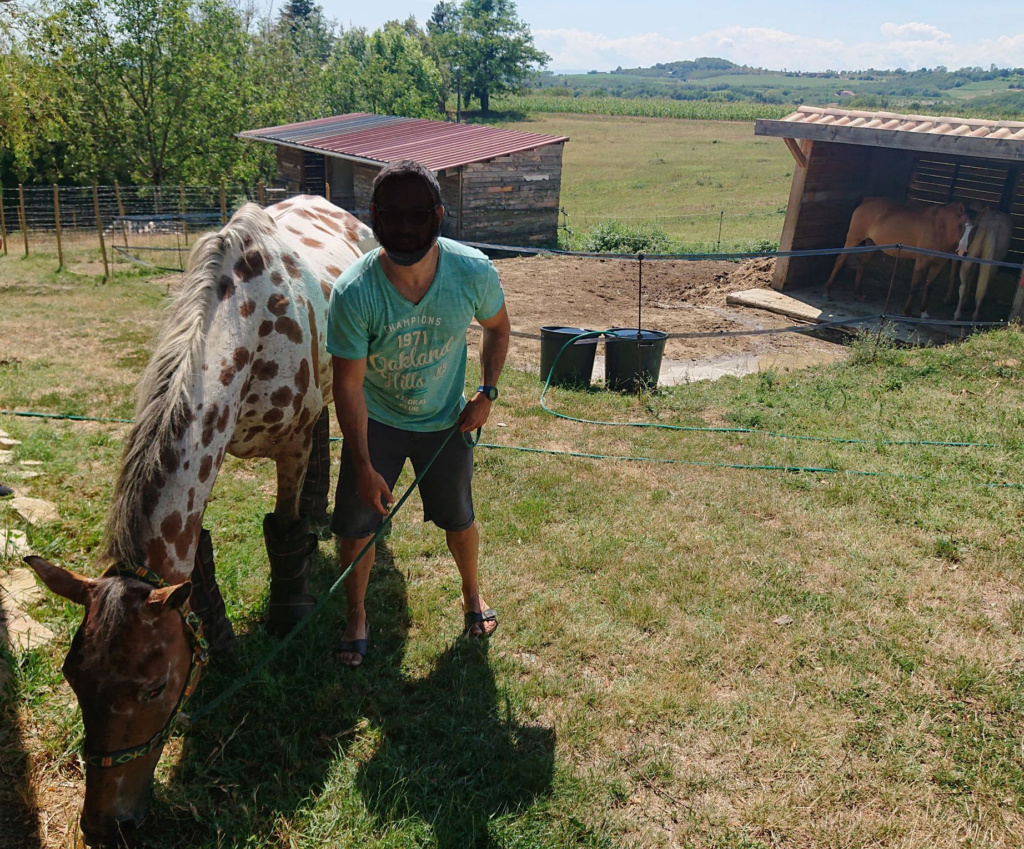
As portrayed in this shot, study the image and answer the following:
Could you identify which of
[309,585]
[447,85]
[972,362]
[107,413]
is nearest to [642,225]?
[972,362]

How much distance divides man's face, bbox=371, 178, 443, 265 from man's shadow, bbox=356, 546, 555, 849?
169cm

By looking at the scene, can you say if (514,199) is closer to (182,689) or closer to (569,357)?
(569,357)

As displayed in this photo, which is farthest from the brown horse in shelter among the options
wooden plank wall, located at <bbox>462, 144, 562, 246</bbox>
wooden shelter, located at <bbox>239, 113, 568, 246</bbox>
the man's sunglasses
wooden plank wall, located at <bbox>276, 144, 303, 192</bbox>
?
wooden plank wall, located at <bbox>276, 144, 303, 192</bbox>

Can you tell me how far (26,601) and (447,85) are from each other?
246 feet

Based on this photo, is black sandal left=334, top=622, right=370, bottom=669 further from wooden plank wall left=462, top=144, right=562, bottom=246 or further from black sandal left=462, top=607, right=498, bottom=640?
wooden plank wall left=462, top=144, right=562, bottom=246

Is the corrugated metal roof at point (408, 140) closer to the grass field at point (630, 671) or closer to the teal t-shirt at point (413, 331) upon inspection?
the grass field at point (630, 671)

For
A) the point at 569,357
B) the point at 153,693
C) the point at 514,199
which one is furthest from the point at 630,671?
the point at 514,199

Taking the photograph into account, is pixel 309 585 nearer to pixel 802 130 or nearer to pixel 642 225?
pixel 802 130

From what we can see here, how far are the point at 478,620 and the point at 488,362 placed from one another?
116 centimetres

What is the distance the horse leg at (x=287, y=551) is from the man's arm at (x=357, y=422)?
2.09 ft

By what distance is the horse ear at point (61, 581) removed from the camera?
2.04 meters

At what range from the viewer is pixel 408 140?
62.2 ft

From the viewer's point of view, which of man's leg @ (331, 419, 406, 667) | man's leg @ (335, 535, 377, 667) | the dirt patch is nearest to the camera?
man's leg @ (331, 419, 406, 667)

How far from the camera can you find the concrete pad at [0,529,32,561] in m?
3.73
